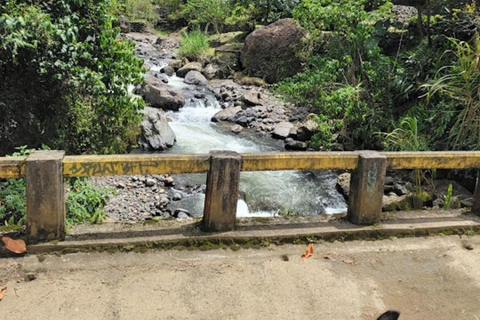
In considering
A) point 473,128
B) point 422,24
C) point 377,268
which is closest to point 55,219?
point 377,268

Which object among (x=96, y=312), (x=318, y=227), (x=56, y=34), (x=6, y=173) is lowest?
(x=96, y=312)

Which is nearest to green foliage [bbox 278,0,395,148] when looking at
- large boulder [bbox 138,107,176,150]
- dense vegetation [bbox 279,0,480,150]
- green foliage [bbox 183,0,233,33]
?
dense vegetation [bbox 279,0,480,150]

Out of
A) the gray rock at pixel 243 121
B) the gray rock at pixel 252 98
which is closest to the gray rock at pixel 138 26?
the gray rock at pixel 252 98

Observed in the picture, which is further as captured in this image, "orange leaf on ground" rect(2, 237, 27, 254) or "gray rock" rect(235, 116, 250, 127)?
"gray rock" rect(235, 116, 250, 127)

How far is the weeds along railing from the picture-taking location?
3781mm

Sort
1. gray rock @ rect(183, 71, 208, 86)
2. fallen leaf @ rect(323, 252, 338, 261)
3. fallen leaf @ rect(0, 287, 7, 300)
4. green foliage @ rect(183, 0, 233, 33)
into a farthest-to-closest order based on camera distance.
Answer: green foliage @ rect(183, 0, 233, 33), gray rock @ rect(183, 71, 208, 86), fallen leaf @ rect(323, 252, 338, 261), fallen leaf @ rect(0, 287, 7, 300)

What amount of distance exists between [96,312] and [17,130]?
394 cm

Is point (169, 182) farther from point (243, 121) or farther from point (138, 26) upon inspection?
point (138, 26)

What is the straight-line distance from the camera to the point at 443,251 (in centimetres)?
444

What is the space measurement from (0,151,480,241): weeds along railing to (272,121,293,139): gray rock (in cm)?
808

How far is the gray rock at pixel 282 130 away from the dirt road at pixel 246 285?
8608 mm

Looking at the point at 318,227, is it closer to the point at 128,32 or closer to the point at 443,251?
the point at 443,251

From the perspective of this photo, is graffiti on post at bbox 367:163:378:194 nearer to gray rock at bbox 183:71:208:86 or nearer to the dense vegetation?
the dense vegetation

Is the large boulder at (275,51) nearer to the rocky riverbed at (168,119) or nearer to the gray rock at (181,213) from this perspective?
the rocky riverbed at (168,119)
